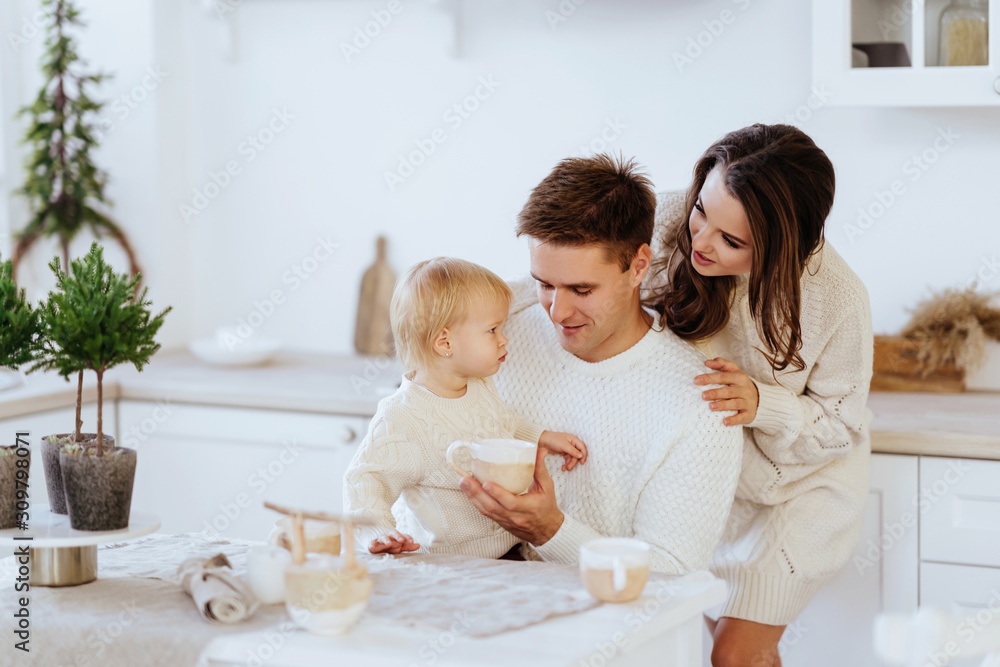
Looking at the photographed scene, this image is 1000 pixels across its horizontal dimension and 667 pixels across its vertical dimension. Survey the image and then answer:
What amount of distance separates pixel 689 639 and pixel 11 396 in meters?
1.76

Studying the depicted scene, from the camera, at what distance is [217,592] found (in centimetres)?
119

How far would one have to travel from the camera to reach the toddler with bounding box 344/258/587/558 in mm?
1618

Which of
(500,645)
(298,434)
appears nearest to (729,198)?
(500,645)

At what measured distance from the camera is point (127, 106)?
3064 mm

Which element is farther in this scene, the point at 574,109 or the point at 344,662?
the point at 574,109

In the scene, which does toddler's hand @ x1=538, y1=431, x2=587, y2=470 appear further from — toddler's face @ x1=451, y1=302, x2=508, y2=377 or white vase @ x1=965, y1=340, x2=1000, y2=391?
white vase @ x1=965, y1=340, x2=1000, y2=391

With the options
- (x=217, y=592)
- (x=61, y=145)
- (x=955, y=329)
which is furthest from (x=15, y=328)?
(x=955, y=329)

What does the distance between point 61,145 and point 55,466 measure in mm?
1918

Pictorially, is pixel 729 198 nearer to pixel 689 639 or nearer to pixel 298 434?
pixel 689 639

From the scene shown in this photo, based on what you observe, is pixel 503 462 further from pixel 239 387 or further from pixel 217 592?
pixel 239 387

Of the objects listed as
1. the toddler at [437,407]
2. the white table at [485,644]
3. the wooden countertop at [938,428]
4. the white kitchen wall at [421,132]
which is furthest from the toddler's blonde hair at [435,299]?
the white kitchen wall at [421,132]

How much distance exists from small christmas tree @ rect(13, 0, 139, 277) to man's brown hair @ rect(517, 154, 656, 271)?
174 cm

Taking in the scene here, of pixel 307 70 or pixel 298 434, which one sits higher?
pixel 307 70

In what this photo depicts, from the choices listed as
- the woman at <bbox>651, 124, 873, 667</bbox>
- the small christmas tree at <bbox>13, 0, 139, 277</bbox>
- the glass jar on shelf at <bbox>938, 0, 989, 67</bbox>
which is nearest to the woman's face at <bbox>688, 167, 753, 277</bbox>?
the woman at <bbox>651, 124, 873, 667</bbox>
